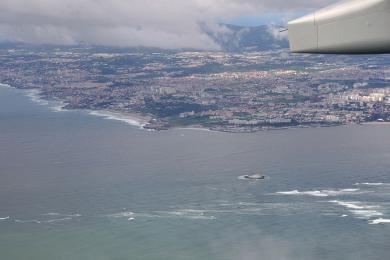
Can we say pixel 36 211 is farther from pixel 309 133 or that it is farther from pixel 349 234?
pixel 309 133

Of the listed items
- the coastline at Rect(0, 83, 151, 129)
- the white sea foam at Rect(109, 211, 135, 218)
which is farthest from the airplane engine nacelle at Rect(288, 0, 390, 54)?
the coastline at Rect(0, 83, 151, 129)

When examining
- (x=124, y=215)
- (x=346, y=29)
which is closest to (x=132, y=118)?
(x=124, y=215)

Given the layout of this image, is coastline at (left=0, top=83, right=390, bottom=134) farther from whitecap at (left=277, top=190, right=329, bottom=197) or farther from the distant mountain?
Answer: the distant mountain

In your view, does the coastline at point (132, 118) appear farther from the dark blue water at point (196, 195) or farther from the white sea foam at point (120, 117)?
the dark blue water at point (196, 195)

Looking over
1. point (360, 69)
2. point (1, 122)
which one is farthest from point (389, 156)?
point (360, 69)

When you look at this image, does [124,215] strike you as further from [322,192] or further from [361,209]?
[361,209]

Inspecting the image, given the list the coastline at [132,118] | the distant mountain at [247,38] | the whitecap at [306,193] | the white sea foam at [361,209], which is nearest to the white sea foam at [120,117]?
the coastline at [132,118]
